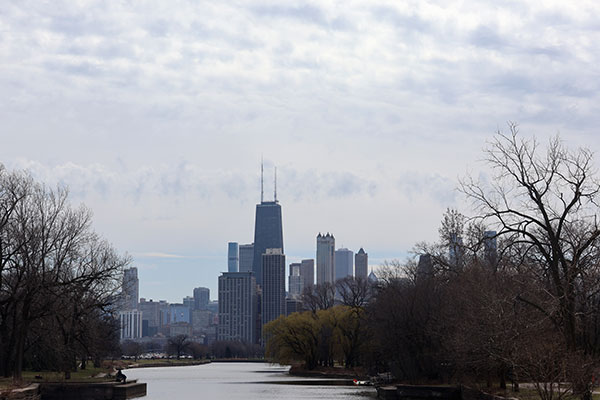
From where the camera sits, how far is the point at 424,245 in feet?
226

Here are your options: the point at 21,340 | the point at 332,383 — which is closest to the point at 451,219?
the point at 332,383

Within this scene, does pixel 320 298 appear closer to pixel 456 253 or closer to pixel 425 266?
pixel 425 266

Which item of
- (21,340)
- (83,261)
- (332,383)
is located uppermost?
(83,261)

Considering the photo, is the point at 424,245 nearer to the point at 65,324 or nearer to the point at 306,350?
the point at 65,324

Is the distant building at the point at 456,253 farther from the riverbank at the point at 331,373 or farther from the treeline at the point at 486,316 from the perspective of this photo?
the riverbank at the point at 331,373

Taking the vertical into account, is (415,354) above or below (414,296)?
below

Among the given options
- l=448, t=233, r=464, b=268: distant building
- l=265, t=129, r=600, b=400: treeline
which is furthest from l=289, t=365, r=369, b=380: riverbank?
l=448, t=233, r=464, b=268: distant building

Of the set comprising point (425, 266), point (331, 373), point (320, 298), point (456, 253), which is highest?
point (456, 253)

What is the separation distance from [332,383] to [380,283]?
10066 mm

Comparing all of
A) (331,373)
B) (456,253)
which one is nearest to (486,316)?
(456,253)

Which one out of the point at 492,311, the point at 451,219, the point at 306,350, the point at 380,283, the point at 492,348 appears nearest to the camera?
the point at 492,311

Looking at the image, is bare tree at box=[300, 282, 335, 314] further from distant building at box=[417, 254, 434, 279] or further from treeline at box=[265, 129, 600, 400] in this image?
distant building at box=[417, 254, 434, 279]

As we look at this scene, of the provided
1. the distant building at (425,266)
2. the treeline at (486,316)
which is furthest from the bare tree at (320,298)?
the distant building at (425,266)

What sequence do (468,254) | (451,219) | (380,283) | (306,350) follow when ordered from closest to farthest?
(468,254)
(451,219)
(380,283)
(306,350)
